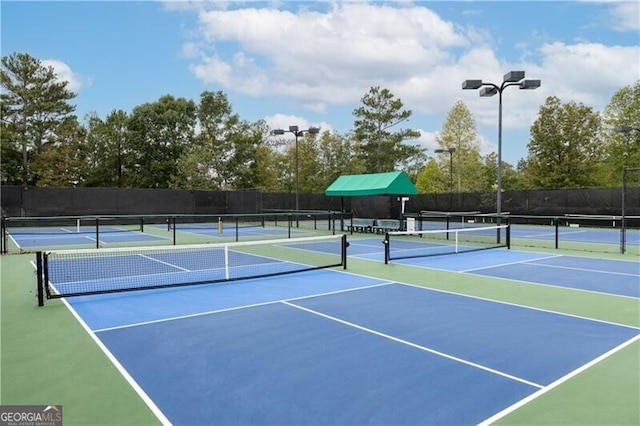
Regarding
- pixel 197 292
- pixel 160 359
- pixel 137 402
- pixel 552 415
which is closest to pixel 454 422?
pixel 552 415

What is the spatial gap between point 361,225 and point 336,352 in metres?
17.5

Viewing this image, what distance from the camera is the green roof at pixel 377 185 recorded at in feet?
68.1

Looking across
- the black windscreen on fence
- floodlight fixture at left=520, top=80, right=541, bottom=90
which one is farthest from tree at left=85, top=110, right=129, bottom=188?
floodlight fixture at left=520, top=80, right=541, bottom=90

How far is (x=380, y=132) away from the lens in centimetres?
4666

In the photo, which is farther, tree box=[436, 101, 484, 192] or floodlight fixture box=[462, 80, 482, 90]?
tree box=[436, 101, 484, 192]

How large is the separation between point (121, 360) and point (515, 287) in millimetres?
6903

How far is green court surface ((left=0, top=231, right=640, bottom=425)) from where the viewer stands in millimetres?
3676

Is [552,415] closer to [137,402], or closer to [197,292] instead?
[137,402]

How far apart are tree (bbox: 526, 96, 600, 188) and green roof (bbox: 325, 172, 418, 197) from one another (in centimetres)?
2266

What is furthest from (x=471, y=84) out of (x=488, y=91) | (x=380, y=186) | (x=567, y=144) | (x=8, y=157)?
(x=8, y=157)

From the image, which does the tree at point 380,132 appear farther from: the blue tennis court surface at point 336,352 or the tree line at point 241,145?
the blue tennis court surface at point 336,352

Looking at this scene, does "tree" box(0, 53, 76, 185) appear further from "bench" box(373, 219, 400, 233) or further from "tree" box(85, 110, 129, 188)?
"bench" box(373, 219, 400, 233)

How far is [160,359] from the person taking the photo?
491 cm

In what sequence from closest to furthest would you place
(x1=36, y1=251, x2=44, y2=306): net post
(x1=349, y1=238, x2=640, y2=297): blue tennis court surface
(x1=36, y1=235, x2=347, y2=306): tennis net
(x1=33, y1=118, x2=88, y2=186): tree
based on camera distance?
(x1=36, y1=251, x2=44, y2=306): net post
(x1=36, y1=235, x2=347, y2=306): tennis net
(x1=349, y1=238, x2=640, y2=297): blue tennis court surface
(x1=33, y1=118, x2=88, y2=186): tree
